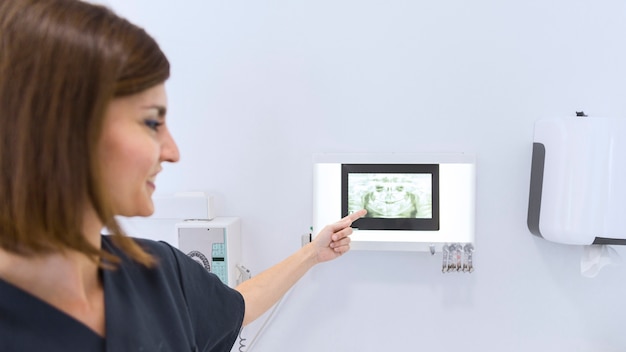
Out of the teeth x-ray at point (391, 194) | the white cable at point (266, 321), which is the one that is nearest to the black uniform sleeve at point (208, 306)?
the white cable at point (266, 321)

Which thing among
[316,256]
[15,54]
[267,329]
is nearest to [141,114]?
[15,54]

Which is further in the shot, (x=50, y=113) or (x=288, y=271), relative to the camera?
(x=288, y=271)

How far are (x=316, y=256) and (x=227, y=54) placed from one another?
71 centimetres

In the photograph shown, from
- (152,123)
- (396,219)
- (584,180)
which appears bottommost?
(396,219)

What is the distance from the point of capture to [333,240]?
1.07 metres

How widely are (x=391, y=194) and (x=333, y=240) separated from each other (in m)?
0.26

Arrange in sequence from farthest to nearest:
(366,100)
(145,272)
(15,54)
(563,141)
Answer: (366,100)
(563,141)
(145,272)
(15,54)

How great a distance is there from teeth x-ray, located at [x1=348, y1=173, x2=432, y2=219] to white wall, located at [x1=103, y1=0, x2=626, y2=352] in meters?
0.10

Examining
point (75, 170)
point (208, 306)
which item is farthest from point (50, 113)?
point (208, 306)

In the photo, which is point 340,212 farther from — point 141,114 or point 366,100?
point 141,114

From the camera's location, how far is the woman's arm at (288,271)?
939mm

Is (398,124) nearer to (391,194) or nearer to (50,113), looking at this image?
(391,194)

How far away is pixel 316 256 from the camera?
107 cm

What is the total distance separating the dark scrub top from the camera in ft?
1.68
